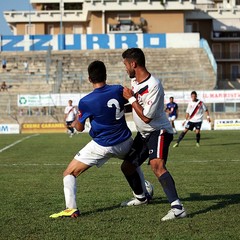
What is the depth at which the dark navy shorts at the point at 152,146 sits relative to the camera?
8336mm

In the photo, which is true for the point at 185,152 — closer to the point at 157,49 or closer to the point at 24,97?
the point at 24,97

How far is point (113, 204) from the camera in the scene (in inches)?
368

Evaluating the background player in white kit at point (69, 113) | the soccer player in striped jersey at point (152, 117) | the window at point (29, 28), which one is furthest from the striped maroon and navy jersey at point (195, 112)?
the window at point (29, 28)

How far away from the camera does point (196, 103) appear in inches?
912

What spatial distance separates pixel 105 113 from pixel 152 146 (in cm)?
73

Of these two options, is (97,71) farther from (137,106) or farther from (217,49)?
(217,49)

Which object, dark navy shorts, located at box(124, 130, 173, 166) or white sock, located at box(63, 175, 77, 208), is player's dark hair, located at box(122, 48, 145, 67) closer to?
dark navy shorts, located at box(124, 130, 173, 166)

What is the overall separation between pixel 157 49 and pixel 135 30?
911 centimetres

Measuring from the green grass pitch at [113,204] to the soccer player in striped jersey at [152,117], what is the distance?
1.30ft

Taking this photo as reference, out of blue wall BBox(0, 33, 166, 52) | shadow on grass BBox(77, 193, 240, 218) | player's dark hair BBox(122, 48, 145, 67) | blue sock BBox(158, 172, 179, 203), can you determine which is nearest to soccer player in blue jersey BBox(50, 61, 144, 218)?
player's dark hair BBox(122, 48, 145, 67)

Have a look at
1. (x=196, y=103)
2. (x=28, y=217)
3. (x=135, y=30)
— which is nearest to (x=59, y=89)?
(x=135, y=30)

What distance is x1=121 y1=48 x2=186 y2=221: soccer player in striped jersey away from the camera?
26.6 ft

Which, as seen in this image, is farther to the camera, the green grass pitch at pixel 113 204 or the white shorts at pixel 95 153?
the white shorts at pixel 95 153

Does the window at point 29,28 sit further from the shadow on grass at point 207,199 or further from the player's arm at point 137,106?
the player's arm at point 137,106
